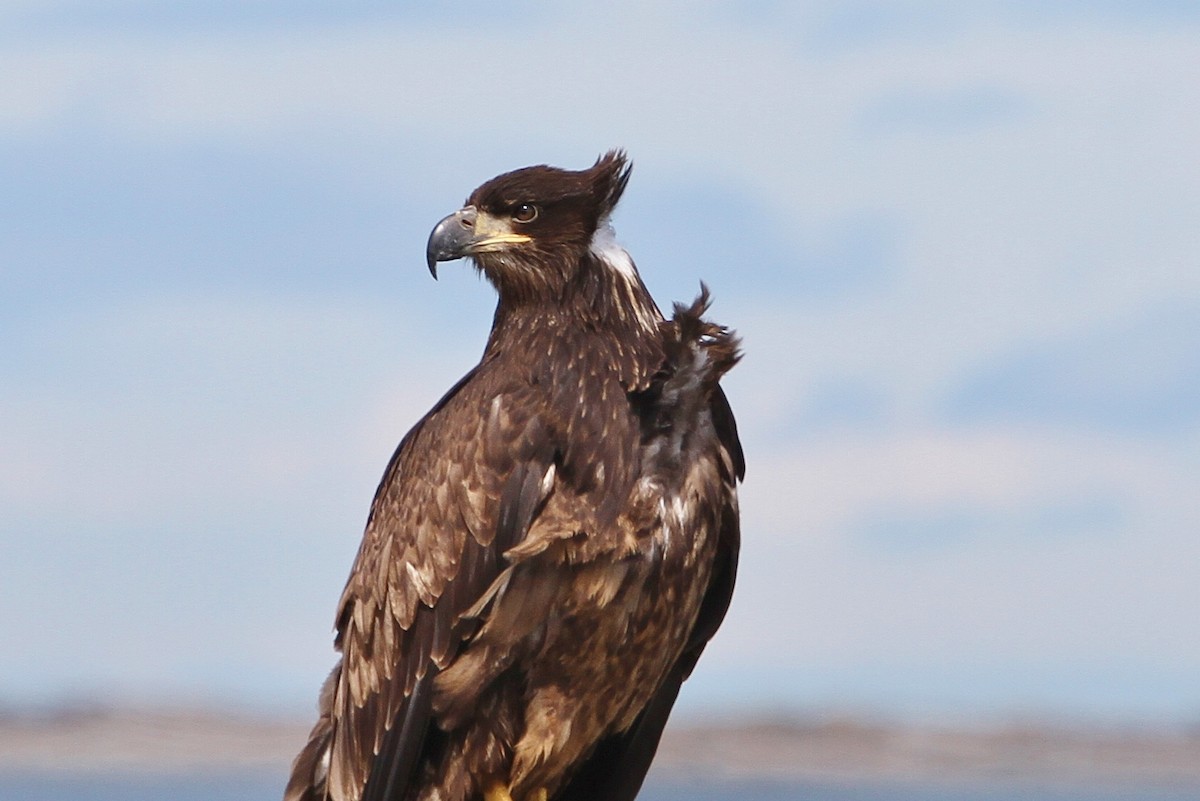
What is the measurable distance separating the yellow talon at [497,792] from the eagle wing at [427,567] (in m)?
0.33

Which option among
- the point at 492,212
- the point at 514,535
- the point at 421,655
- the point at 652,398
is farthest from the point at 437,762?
the point at 492,212

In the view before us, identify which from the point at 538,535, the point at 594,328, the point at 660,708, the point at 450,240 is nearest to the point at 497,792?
the point at 660,708

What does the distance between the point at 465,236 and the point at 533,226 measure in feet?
0.96

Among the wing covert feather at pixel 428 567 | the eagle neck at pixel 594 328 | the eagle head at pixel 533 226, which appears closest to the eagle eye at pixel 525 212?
the eagle head at pixel 533 226

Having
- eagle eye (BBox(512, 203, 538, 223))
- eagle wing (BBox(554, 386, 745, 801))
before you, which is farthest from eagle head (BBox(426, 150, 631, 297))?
eagle wing (BBox(554, 386, 745, 801))

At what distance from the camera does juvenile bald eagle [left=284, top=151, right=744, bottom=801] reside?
26.8ft

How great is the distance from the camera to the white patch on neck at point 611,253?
28.2ft

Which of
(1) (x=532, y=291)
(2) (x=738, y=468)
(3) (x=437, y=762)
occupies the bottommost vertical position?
(3) (x=437, y=762)

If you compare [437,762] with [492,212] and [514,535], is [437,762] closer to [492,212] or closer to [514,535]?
[514,535]

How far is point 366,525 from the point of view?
889 centimetres

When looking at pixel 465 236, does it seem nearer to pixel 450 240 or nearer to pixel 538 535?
pixel 450 240

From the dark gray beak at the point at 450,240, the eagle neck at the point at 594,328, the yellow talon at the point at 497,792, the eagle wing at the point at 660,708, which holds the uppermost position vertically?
the dark gray beak at the point at 450,240

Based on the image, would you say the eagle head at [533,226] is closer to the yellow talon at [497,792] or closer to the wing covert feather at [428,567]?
the wing covert feather at [428,567]

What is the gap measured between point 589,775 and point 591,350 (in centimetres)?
188
